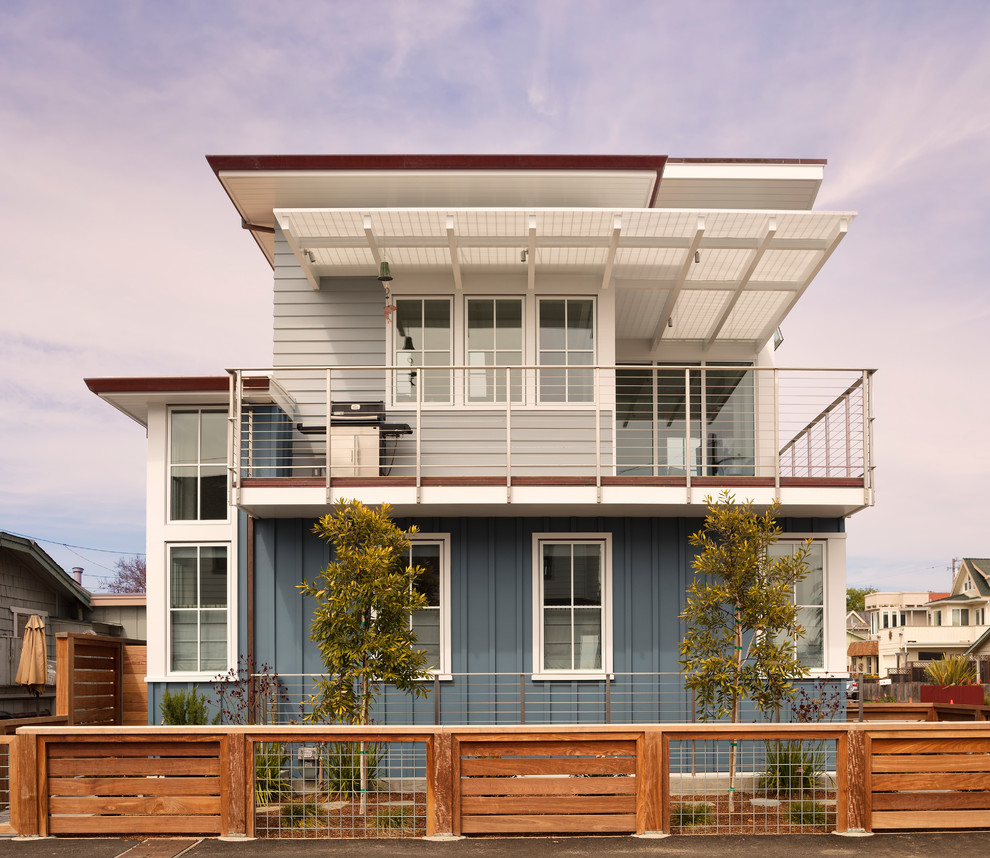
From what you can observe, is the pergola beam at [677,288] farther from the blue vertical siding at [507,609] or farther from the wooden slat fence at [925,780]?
the wooden slat fence at [925,780]

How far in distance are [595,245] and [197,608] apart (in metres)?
6.62

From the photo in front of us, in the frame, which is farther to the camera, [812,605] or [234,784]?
[812,605]

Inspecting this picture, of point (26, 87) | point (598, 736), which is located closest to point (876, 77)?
point (598, 736)

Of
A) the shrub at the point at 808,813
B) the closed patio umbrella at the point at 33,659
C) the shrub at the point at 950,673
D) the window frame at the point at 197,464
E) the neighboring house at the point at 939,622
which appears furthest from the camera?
the neighboring house at the point at 939,622

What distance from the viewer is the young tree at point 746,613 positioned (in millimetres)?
10602

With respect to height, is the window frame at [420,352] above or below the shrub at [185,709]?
above

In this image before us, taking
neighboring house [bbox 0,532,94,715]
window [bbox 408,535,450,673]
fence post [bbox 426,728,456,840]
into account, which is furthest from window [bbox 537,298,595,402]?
neighboring house [bbox 0,532,94,715]

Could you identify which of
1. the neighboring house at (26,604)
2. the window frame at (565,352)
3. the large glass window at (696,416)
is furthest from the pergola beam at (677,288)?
the neighboring house at (26,604)

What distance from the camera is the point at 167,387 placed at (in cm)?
1238

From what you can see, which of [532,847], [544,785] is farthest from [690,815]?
[532,847]

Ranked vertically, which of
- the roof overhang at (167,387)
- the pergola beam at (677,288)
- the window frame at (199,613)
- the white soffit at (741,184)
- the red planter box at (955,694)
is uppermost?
the white soffit at (741,184)

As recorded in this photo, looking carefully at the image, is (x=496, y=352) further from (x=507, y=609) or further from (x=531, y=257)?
(x=507, y=609)

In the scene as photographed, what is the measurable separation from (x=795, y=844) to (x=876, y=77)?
49.2 ft

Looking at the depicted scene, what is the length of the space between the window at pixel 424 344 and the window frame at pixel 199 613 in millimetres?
3098
